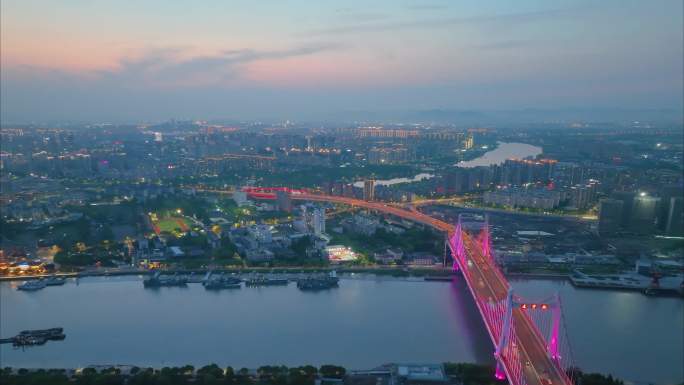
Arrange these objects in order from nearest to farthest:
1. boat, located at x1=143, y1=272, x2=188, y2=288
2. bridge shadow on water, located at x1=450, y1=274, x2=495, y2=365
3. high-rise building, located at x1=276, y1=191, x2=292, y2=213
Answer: bridge shadow on water, located at x1=450, y1=274, x2=495, y2=365 → boat, located at x1=143, y1=272, x2=188, y2=288 → high-rise building, located at x1=276, y1=191, x2=292, y2=213

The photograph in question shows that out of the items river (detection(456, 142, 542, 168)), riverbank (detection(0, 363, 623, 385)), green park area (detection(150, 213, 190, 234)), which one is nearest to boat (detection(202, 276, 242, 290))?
riverbank (detection(0, 363, 623, 385))

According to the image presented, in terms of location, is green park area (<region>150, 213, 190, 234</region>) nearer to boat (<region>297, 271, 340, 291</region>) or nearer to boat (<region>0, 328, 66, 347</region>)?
boat (<region>297, 271, 340, 291</region>)

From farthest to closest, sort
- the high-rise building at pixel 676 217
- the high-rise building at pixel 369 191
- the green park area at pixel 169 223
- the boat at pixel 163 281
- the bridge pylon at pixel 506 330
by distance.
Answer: the high-rise building at pixel 369 191, the green park area at pixel 169 223, the high-rise building at pixel 676 217, the boat at pixel 163 281, the bridge pylon at pixel 506 330

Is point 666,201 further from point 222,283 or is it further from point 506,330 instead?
point 222,283

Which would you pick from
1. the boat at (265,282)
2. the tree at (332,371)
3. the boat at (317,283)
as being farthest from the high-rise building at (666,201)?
the tree at (332,371)

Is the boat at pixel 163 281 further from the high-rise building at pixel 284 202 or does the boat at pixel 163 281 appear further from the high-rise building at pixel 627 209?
the high-rise building at pixel 627 209

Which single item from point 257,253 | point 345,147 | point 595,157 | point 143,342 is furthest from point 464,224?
point 345,147

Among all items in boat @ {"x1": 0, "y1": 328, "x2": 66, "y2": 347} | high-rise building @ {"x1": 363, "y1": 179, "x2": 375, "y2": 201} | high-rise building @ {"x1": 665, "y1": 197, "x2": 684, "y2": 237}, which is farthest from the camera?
high-rise building @ {"x1": 363, "y1": 179, "x2": 375, "y2": 201}
